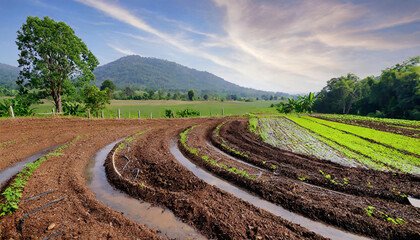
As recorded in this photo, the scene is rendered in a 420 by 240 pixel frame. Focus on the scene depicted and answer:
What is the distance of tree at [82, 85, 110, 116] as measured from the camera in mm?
21323

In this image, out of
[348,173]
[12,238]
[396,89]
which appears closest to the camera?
[12,238]

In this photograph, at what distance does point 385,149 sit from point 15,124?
2757cm

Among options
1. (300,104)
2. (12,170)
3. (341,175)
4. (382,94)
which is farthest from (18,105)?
(382,94)

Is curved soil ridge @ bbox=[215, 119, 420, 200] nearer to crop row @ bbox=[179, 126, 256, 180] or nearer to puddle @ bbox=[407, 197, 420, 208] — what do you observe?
puddle @ bbox=[407, 197, 420, 208]

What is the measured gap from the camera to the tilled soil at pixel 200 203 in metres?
4.06

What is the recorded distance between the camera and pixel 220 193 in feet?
18.7

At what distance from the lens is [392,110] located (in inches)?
1316

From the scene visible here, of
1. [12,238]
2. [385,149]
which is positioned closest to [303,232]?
[12,238]

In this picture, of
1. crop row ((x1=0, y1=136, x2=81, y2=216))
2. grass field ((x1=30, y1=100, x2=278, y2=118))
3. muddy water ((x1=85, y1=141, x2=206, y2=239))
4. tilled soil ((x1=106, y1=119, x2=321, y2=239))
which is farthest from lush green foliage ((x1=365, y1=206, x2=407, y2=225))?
grass field ((x1=30, y1=100, x2=278, y2=118))

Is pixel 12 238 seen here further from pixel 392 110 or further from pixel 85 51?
pixel 392 110

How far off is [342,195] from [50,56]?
94.3 ft

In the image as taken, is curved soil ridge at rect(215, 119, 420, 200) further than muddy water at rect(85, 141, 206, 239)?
Yes

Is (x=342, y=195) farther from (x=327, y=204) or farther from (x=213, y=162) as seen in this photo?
(x=213, y=162)

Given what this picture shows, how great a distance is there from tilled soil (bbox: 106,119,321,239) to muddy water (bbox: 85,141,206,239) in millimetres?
195
